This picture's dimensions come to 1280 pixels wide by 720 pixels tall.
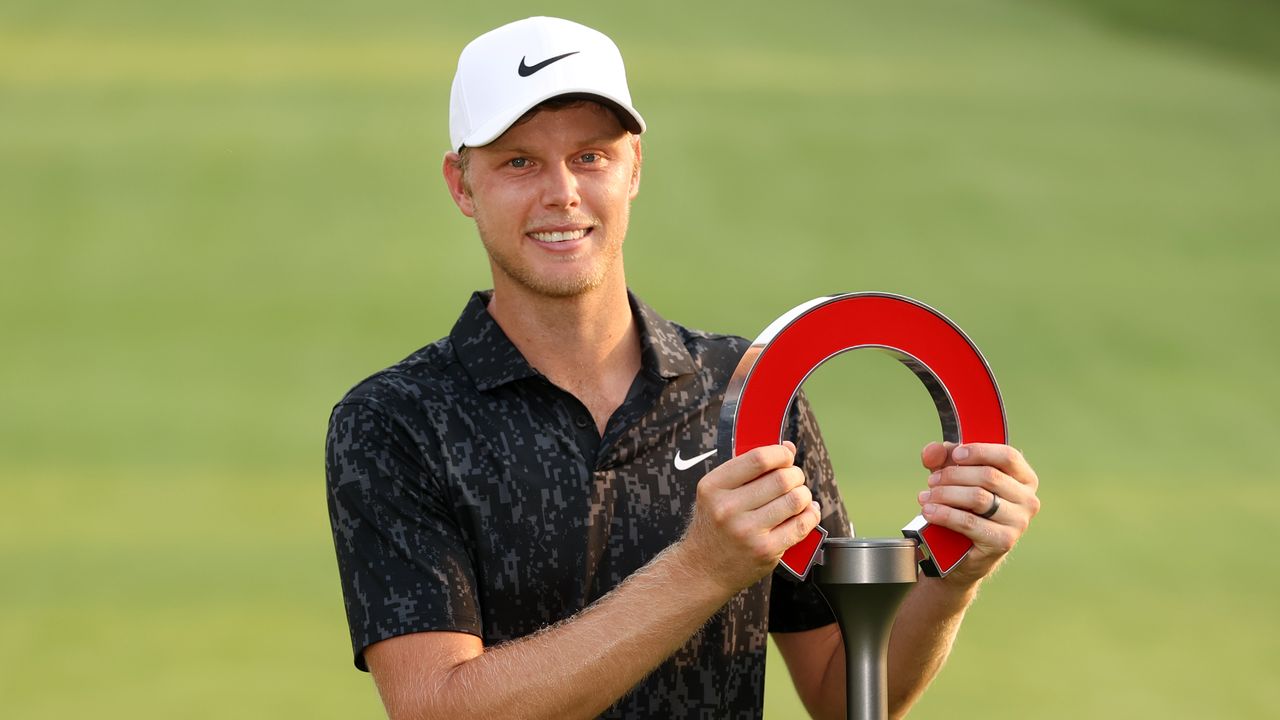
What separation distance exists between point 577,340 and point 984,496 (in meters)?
0.72

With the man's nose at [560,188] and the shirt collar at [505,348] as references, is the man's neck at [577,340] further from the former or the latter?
the man's nose at [560,188]

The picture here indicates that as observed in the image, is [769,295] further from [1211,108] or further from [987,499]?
[987,499]

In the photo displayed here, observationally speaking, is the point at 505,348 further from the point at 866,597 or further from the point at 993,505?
the point at 993,505

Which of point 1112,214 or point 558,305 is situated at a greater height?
point 1112,214

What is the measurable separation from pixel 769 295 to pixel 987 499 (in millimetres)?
5938

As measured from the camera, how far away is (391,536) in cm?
229

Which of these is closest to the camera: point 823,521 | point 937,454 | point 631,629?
point 631,629

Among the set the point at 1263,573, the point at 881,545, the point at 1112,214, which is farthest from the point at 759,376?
the point at 1112,214

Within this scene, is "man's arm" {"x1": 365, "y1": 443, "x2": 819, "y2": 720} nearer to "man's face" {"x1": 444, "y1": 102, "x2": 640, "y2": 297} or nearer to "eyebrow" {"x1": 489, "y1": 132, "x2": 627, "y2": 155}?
"man's face" {"x1": 444, "y1": 102, "x2": 640, "y2": 297}

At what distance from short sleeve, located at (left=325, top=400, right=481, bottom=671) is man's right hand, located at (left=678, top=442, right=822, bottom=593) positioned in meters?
0.43

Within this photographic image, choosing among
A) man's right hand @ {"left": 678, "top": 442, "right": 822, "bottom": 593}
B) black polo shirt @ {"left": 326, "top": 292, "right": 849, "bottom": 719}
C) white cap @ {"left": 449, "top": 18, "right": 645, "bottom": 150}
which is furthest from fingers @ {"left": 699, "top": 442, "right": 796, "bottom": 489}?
white cap @ {"left": 449, "top": 18, "right": 645, "bottom": 150}

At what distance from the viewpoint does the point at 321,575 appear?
605 centimetres

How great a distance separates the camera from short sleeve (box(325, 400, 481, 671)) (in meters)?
2.26

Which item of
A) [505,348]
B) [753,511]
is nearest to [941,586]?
[753,511]
